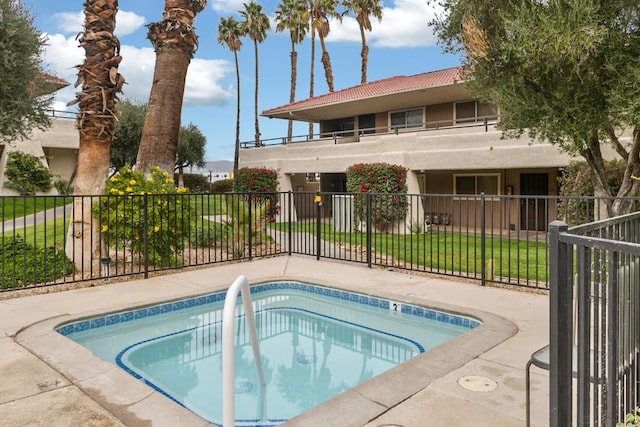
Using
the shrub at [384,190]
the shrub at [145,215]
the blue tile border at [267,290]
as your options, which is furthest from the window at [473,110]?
the shrub at [145,215]

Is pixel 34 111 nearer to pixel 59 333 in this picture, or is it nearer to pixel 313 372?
pixel 59 333

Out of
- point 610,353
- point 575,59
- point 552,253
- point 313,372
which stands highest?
point 575,59

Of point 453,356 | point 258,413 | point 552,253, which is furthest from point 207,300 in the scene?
point 552,253

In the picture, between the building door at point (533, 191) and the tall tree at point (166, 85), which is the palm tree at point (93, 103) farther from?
the building door at point (533, 191)

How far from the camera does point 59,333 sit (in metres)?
5.90

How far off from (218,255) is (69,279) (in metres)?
3.98

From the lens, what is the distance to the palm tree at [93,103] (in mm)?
9586

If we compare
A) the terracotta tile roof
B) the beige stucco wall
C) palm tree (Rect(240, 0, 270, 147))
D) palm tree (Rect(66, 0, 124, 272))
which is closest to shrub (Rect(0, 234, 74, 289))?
palm tree (Rect(66, 0, 124, 272))

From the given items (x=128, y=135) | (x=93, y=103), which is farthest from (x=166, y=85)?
(x=128, y=135)

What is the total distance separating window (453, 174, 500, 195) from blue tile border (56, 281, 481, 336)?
1349 cm

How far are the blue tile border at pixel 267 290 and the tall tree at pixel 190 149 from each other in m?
30.2

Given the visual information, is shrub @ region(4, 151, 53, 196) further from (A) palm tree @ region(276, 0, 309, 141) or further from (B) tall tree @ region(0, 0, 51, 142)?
(A) palm tree @ region(276, 0, 309, 141)

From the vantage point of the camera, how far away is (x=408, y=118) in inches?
915

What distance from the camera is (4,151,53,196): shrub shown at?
23.6 m
